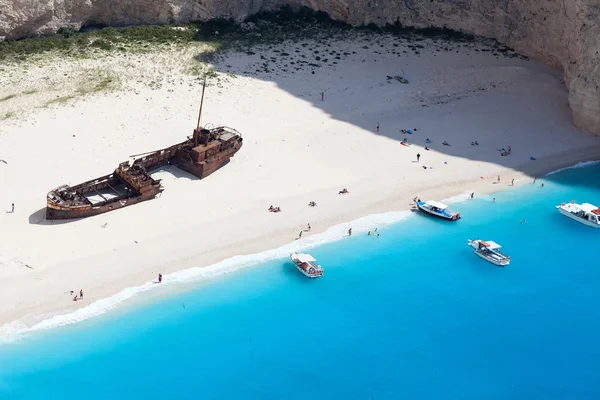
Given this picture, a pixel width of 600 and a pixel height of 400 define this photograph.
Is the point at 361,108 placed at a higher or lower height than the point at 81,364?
higher

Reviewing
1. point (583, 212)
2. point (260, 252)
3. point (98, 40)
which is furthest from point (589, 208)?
A: point (98, 40)

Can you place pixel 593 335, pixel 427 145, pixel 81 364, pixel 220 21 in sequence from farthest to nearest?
1. pixel 220 21
2. pixel 427 145
3. pixel 593 335
4. pixel 81 364

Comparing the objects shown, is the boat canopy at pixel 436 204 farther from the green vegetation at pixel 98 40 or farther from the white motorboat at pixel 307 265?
the green vegetation at pixel 98 40

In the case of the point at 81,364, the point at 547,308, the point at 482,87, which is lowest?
the point at 81,364

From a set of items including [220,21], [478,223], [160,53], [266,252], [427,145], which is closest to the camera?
[266,252]

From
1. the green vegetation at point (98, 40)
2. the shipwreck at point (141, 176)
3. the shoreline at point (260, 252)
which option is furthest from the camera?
the green vegetation at point (98, 40)

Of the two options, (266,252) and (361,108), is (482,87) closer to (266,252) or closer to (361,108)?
(361,108)

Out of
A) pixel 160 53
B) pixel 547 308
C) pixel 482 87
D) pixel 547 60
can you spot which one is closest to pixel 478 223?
pixel 547 308

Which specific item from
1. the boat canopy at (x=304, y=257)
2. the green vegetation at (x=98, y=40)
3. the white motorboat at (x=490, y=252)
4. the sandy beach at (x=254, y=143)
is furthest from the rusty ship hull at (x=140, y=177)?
the white motorboat at (x=490, y=252)
